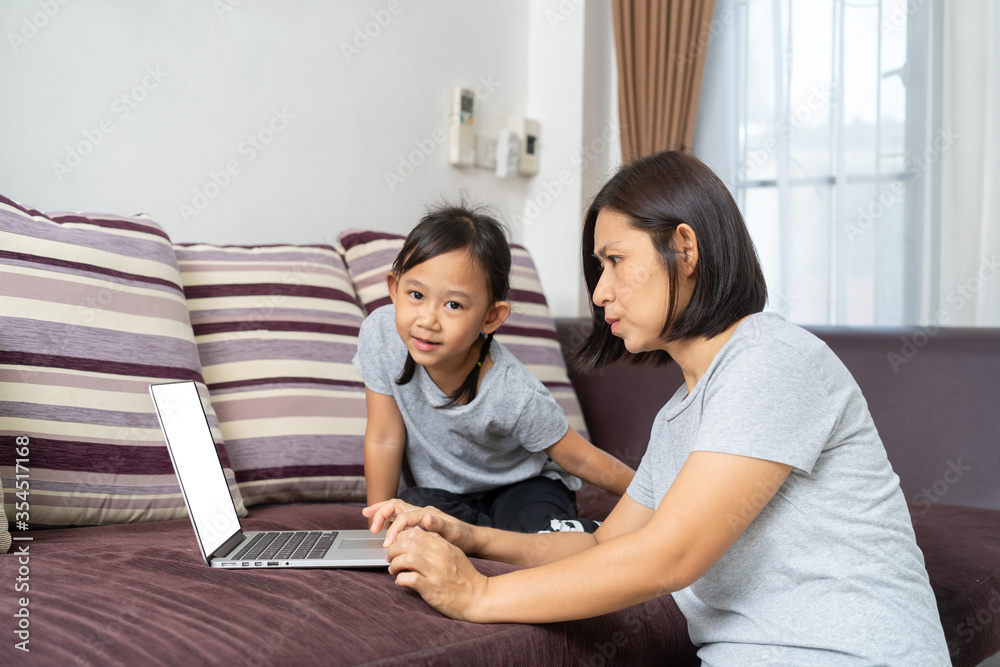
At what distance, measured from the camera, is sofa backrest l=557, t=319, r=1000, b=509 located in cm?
170

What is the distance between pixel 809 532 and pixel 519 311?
1.23m

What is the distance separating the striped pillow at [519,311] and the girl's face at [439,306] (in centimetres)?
48

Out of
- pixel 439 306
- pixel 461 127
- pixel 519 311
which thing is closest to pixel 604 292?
pixel 439 306

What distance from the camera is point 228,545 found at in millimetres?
1095

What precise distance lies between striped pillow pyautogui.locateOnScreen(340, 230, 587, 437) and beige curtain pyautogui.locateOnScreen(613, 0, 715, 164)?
0.91 metres

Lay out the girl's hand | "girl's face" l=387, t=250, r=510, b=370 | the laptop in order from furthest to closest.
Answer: "girl's face" l=387, t=250, r=510, b=370 < the laptop < the girl's hand

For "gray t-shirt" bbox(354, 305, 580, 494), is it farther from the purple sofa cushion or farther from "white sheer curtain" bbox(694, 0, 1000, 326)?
"white sheer curtain" bbox(694, 0, 1000, 326)

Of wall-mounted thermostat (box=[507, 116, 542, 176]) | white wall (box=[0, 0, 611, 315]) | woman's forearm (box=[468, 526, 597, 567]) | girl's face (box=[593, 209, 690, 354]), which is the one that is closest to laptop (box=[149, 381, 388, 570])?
woman's forearm (box=[468, 526, 597, 567])

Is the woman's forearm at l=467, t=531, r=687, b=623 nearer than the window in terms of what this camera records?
Yes

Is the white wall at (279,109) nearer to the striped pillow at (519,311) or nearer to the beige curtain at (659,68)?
the beige curtain at (659,68)

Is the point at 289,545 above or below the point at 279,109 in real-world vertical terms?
below

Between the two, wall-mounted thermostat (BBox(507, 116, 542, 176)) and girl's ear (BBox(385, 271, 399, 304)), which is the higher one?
wall-mounted thermostat (BBox(507, 116, 542, 176))

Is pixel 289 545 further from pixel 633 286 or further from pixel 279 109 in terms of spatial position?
pixel 279 109

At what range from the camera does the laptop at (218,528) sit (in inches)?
39.6
